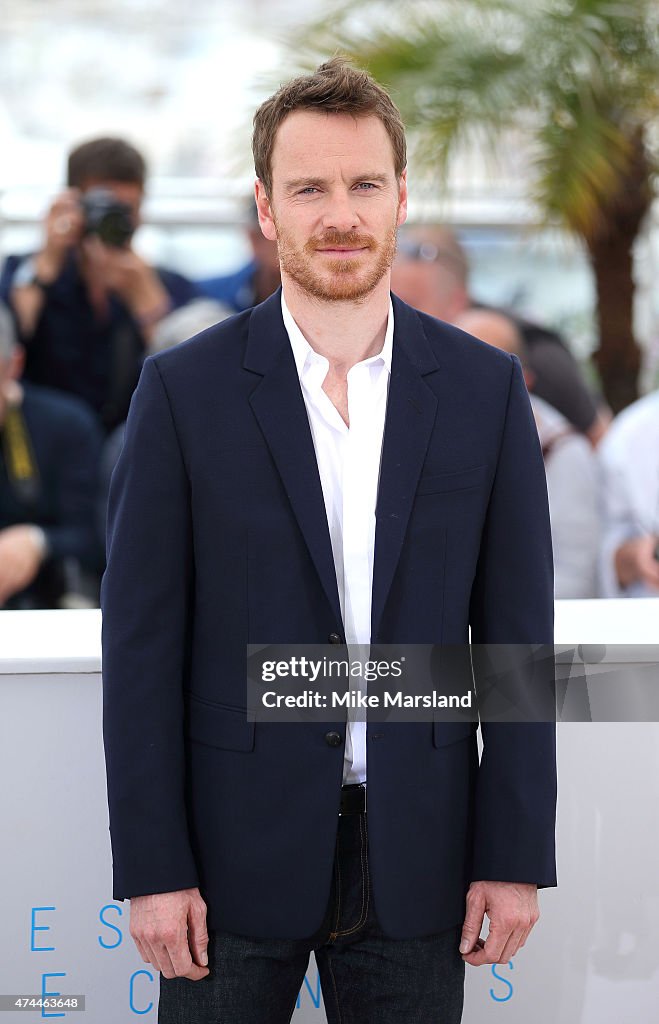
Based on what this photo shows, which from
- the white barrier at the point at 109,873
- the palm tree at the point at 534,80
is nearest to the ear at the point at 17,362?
the palm tree at the point at 534,80

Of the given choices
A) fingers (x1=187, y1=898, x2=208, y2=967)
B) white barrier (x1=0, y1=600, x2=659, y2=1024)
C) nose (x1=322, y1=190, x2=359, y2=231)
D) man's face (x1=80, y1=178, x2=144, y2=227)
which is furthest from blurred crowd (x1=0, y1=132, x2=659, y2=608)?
fingers (x1=187, y1=898, x2=208, y2=967)

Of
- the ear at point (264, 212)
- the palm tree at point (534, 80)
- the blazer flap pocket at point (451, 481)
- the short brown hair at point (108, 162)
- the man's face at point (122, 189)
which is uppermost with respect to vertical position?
the palm tree at point (534, 80)

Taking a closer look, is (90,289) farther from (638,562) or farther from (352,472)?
(352,472)

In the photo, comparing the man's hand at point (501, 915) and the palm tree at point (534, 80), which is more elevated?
the palm tree at point (534, 80)

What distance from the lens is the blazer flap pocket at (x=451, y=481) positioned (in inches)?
51.6

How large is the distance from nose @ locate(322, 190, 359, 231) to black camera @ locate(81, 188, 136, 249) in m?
2.35

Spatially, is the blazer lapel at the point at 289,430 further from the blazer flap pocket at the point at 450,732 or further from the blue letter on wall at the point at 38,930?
the blue letter on wall at the point at 38,930

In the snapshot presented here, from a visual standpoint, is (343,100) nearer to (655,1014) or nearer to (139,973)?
(139,973)

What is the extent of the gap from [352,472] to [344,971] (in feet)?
1.94

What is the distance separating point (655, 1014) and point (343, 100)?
1326 mm

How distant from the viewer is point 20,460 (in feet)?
10.5

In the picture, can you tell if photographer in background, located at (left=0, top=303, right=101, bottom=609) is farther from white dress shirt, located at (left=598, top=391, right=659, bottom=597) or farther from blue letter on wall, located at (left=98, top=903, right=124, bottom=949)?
blue letter on wall, located at (left=98, top=903, right=124, bottom=949)

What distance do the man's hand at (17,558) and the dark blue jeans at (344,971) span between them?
190cm

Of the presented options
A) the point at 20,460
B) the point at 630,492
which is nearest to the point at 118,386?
the point at 20,460
